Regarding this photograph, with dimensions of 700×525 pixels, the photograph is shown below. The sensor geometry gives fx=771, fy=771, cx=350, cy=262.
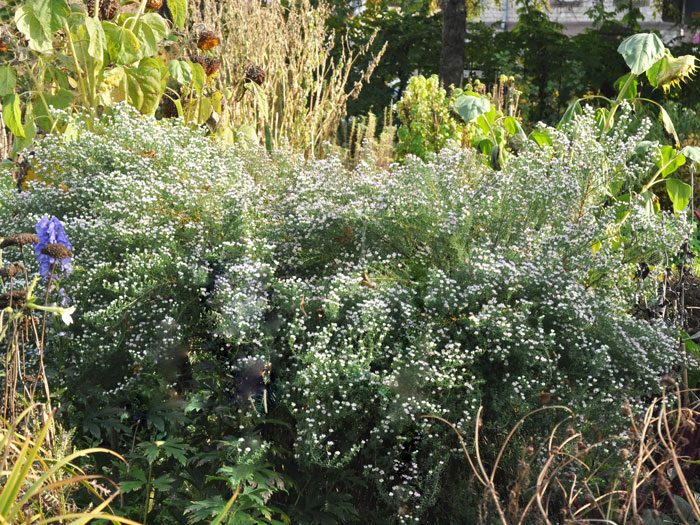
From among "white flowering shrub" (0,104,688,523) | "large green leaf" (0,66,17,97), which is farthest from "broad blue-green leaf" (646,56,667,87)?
"large green leaf" (0,66,17,97)

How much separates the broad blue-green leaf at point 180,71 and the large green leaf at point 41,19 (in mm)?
557

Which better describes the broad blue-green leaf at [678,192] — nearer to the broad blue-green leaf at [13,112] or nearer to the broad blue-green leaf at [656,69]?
the broad blue-green leaf at [656,69]

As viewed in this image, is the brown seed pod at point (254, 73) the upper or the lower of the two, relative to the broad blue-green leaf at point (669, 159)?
upper

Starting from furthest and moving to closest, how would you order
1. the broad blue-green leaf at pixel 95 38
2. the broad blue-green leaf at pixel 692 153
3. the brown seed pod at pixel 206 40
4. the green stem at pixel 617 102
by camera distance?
the brown seed pod at pixel 206 40
the broad blue-green leaf at pixel 95 38
the green stem at pixel 617 102
the broad blue-green leaf at pixel 692 153

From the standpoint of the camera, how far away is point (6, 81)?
4.39 metres

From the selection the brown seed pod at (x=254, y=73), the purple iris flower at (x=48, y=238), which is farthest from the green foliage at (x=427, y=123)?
the purple iris flower at (x=48, y=238)

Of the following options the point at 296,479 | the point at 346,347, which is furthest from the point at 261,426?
the point at 346,347

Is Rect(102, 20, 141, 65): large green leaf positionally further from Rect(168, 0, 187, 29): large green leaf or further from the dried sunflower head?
the dried sunflower head

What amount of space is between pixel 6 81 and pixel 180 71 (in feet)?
3.66

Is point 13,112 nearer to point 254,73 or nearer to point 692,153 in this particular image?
point 254,73

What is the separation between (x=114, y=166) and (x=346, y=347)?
1425 millimetres

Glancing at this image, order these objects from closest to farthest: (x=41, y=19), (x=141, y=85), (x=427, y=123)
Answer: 1. (x=41, y=19)
2. (x=141, y=85)
3. (x=427, y=123)

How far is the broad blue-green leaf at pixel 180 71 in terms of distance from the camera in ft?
13.2

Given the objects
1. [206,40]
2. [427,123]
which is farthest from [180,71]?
[427,123]
